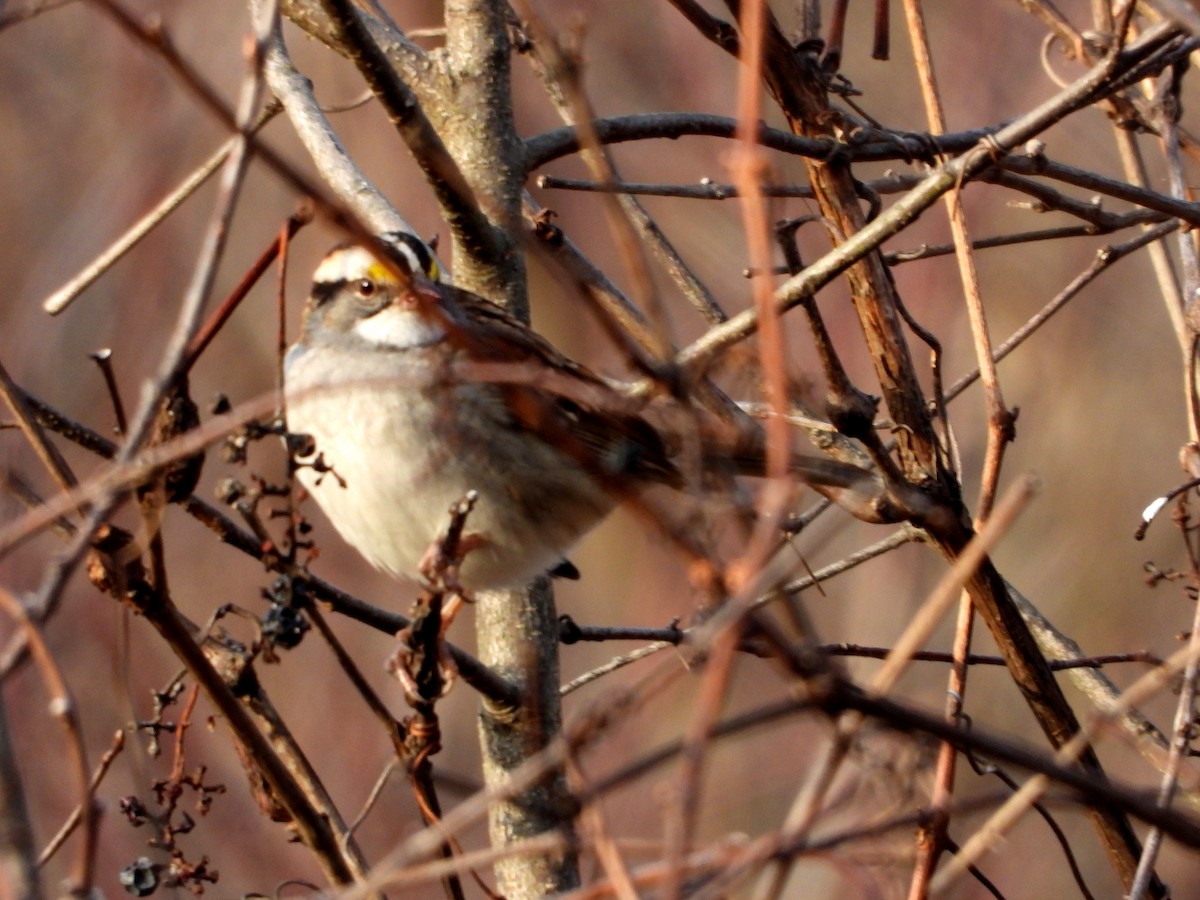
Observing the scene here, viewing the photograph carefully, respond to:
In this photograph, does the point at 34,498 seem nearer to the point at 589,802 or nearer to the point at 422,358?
the point at 589,802

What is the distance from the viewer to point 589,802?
43.2 inches

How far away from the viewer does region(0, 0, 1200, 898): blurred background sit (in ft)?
22.1

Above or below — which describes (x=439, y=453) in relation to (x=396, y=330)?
below

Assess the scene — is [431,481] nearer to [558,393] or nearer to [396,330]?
[396,330]

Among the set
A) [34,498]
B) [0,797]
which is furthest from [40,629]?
[34,498]

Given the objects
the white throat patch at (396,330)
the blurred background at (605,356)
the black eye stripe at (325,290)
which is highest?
the blurred background at (605,356)

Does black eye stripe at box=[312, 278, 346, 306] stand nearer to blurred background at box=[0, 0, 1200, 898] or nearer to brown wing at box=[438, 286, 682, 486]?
brown wing at box=[438, 286, 682, 486]

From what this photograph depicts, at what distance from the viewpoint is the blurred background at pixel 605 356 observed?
22.1ft

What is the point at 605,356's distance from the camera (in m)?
6.26

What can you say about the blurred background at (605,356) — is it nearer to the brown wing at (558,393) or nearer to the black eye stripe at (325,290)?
the black eye stripe at (325,290)

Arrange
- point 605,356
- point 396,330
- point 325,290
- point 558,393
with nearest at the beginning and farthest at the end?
point 558,393
point 396,330
point 325,290
point 605,356

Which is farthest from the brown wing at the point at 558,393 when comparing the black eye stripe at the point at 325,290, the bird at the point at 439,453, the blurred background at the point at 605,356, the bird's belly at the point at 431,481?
the blurred background at the point at 605,356

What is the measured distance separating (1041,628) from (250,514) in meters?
1.52

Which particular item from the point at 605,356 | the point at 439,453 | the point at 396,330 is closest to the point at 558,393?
the point at 439,453
